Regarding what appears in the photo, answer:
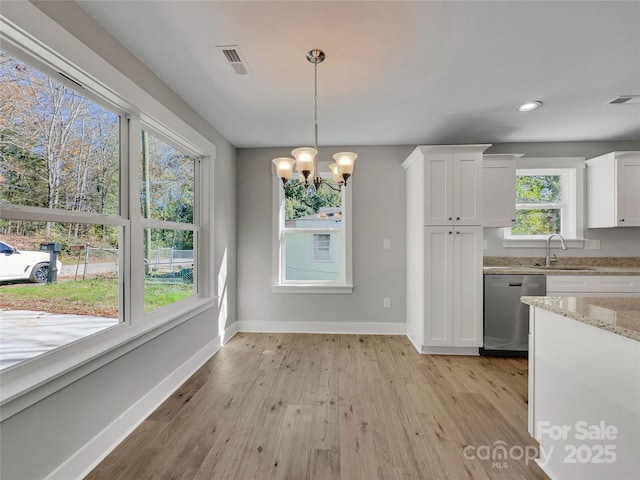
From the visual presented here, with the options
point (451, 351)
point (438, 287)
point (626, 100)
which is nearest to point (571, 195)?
point (626, 100)

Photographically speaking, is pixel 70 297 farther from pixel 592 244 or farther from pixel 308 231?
pixel 592 244

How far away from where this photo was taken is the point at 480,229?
306 cm

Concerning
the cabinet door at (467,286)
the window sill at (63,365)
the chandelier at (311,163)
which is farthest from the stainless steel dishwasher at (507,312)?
the window sill at (63,365)

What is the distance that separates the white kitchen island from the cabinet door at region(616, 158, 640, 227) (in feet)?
8.49

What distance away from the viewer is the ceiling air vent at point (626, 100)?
2.44 metres

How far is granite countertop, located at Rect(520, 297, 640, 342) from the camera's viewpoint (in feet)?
3.46

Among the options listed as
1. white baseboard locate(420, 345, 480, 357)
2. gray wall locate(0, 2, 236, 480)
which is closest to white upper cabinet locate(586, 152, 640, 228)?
white baseboard locate(420, 345, 480, 357)

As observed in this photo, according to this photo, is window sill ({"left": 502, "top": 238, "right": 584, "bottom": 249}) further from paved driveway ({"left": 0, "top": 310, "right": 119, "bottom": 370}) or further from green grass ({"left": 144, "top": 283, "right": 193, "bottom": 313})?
paved driveway ({"left": 0, "top": 310, "right": 119, "bottom": 370})

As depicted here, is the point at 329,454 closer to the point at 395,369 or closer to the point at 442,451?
the point at 442,451

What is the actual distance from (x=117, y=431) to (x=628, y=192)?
5.05 m

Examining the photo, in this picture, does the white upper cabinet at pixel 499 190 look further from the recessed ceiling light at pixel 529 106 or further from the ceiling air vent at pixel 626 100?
the ceiling air vent at pixel 626 100

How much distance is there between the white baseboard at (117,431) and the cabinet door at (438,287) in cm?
235

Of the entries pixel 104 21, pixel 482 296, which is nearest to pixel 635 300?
pixel 482 296

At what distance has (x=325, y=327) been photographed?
149 inches
